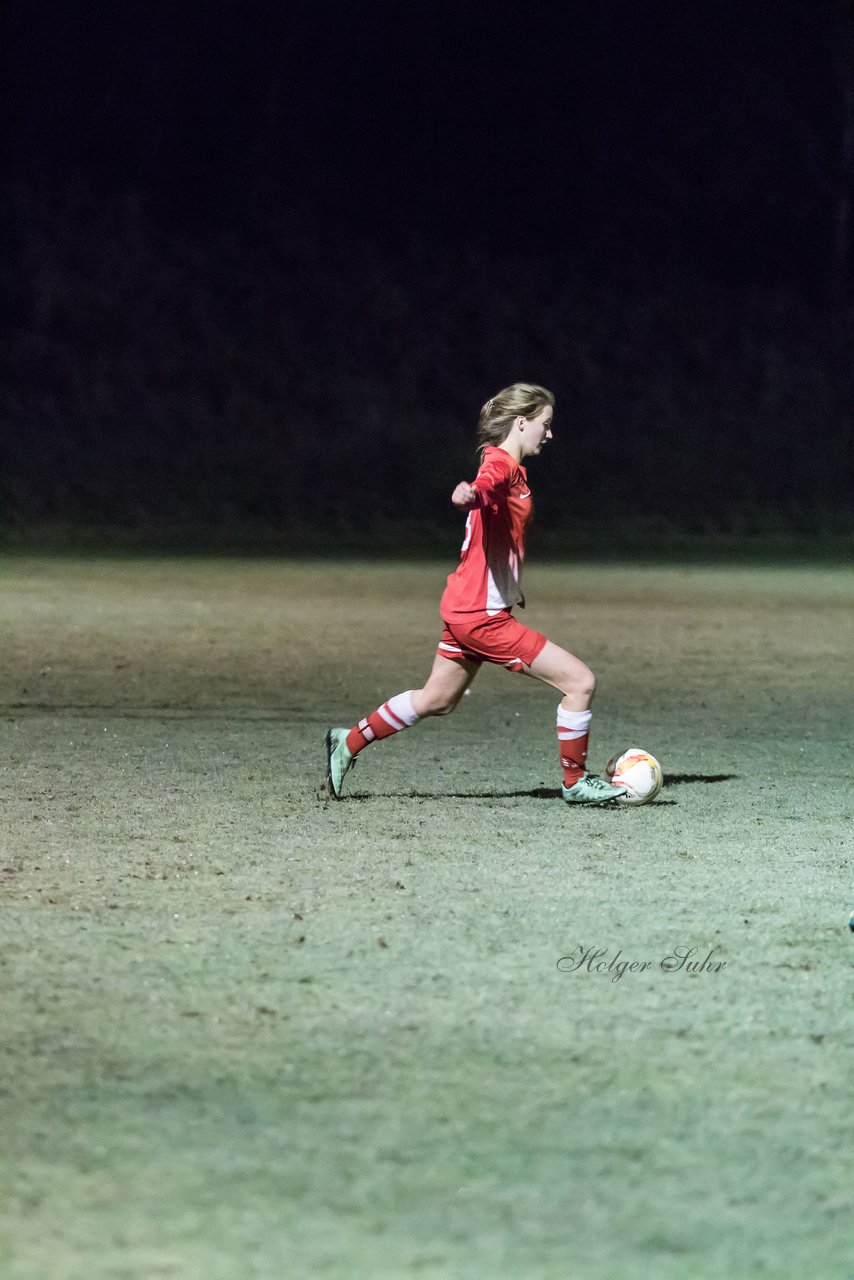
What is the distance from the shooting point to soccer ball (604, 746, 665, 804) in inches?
296

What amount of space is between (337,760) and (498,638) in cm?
91

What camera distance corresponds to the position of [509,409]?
7.22 meters

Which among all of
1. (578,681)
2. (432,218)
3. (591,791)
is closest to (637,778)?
(591,791)

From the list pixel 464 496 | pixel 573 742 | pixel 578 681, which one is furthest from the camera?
pixel 573 742

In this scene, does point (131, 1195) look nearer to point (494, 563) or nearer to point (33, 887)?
point (33, 887)

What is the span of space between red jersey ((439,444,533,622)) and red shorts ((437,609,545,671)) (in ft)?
0.12

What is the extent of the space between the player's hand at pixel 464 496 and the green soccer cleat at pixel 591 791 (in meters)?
1.41

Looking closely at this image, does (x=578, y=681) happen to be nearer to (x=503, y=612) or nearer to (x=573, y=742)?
(x=573, y=742)

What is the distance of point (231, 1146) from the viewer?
362 centimetres

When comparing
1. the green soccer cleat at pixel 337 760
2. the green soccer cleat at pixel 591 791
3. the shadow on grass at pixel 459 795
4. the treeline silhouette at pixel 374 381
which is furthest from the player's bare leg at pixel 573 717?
the treeline silhouette at pixel 374 381

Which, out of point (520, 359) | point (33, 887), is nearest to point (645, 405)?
point (520, 359)

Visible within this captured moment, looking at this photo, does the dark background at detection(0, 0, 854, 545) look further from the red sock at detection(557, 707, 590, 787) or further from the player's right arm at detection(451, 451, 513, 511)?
the player's right arm at detection(451, 451, 513, 511)

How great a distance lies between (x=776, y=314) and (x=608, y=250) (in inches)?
153

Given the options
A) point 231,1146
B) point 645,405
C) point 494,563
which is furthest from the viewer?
point 645,405
